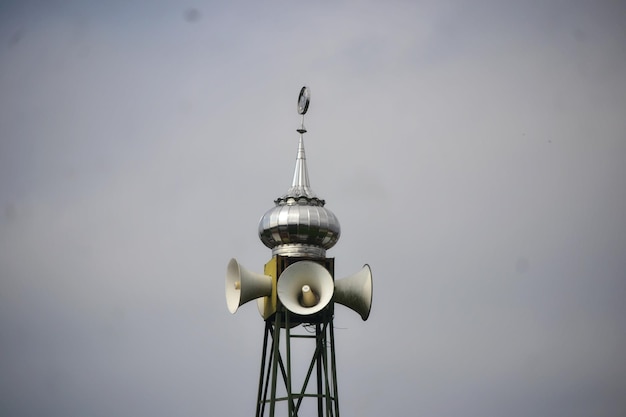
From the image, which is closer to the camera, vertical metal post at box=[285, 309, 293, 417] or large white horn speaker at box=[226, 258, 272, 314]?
vertical metal post at box=[285, 309, 293, 417]

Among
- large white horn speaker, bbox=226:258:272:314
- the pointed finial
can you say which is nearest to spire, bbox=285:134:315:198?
the pointed finial

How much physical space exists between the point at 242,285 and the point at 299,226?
294 cm

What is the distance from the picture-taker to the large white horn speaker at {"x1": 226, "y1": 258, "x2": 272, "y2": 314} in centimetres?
4703

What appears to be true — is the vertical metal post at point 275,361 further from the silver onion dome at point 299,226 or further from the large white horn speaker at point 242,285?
the silver onion dome at point 299,226

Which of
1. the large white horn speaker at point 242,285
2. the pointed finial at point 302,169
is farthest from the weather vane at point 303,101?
the large white horn speaker at point 242,285

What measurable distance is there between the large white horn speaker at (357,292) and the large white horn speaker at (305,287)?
4.74ft

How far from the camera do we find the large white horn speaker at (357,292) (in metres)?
47.3

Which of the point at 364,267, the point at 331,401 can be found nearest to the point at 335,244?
the point at 364,267

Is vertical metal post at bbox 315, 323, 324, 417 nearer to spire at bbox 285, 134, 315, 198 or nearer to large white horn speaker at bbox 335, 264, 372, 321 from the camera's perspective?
large white horn speaker at bbox 335, 264, 372, 321

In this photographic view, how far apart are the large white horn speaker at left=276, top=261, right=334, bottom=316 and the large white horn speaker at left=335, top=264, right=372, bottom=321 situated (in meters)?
1.45

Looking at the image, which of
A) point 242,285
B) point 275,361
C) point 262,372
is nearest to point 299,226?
point 242,285

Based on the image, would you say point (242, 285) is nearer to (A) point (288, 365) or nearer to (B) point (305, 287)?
(B) point (305, 287)

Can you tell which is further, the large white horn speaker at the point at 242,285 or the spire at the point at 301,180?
the spire at the point at 301,180

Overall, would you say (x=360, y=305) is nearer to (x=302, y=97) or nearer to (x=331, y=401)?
(x=331, y=401)
